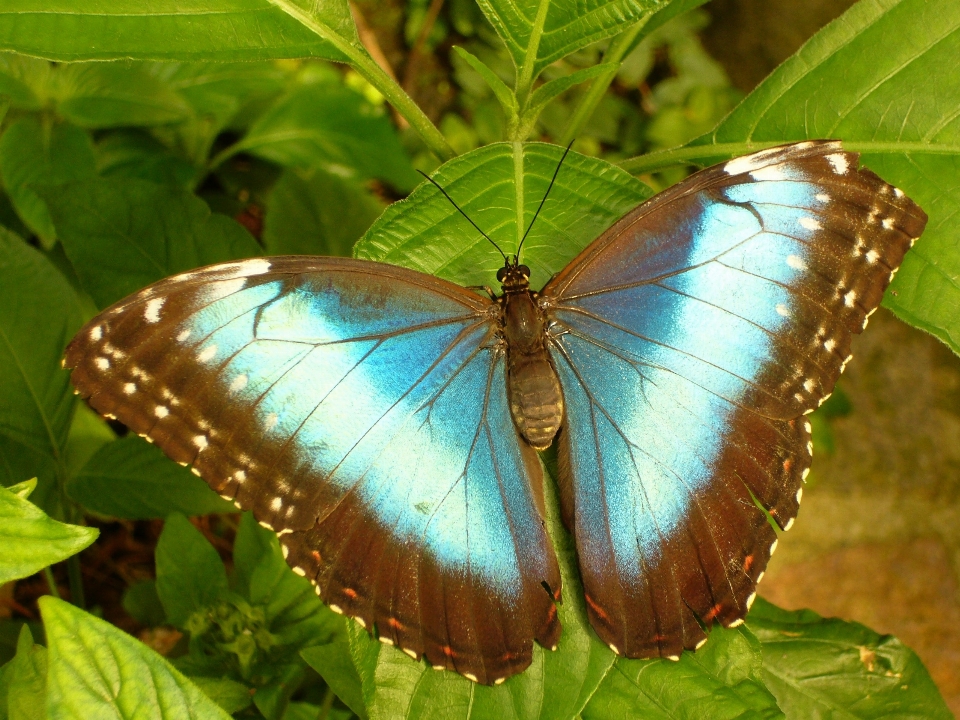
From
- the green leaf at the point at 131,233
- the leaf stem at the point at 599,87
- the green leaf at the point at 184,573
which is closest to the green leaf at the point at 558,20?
the leaf stem at the point at 599,87

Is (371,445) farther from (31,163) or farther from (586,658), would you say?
(31,163)

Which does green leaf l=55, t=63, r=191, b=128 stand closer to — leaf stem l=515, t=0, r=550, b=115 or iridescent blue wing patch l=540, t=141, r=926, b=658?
leaf stem l=515, t=0, r=550, b=115

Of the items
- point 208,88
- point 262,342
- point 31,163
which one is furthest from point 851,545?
point 31,163

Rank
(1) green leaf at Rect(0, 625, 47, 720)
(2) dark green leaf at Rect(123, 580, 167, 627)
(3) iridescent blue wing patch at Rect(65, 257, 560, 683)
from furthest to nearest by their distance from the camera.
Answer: (2) dark green leaf at Rect(123, 580, 167, 627) < (3) iridescent blue wing patch at Rect(65, 257, 560, 683) < (1) green leaf at Rect(0, 625, 47, 720)

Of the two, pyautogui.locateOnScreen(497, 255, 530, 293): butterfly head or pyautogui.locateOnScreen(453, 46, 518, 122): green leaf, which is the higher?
pyautogui.locateOnScreen(453, 46, 518, 122): green leaf

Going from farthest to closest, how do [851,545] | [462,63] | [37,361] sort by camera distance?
[462,63] < [851,545] < [37,361]

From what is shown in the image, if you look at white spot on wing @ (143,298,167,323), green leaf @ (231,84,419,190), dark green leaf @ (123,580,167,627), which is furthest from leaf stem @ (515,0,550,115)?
dark green leaf @ (123,580,167,627)

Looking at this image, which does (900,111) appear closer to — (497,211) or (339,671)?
(497,211)
